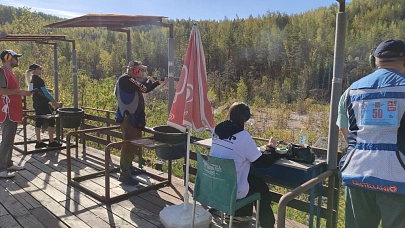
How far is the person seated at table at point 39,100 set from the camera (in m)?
Answer: 5.28

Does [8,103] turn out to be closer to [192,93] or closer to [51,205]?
[51,205]

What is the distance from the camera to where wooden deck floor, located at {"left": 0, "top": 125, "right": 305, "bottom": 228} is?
307 cm

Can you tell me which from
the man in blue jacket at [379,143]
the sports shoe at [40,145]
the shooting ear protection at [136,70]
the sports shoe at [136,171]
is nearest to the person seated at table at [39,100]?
the sports shoe at [40,145]

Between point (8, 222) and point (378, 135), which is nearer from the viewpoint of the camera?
point (378, 135)

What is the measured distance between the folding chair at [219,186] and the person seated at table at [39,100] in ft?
12.0

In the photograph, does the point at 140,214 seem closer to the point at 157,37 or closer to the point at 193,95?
the point at 193,95

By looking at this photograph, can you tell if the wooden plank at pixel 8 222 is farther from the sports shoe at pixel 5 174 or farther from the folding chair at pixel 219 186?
the folding chair at pixel 219 186

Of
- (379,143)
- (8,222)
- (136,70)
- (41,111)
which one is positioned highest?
(136,70)

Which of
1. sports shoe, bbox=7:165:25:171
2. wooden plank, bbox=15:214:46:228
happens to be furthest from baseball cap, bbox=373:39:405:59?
sports shoe, bbox=7:165:25:171

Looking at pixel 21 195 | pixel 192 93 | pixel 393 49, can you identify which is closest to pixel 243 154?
pixel 192 93

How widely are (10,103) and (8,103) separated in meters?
0.02

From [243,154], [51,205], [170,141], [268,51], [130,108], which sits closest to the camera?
[243,154]

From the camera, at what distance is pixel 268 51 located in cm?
3067

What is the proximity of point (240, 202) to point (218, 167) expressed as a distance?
321 millimetres
